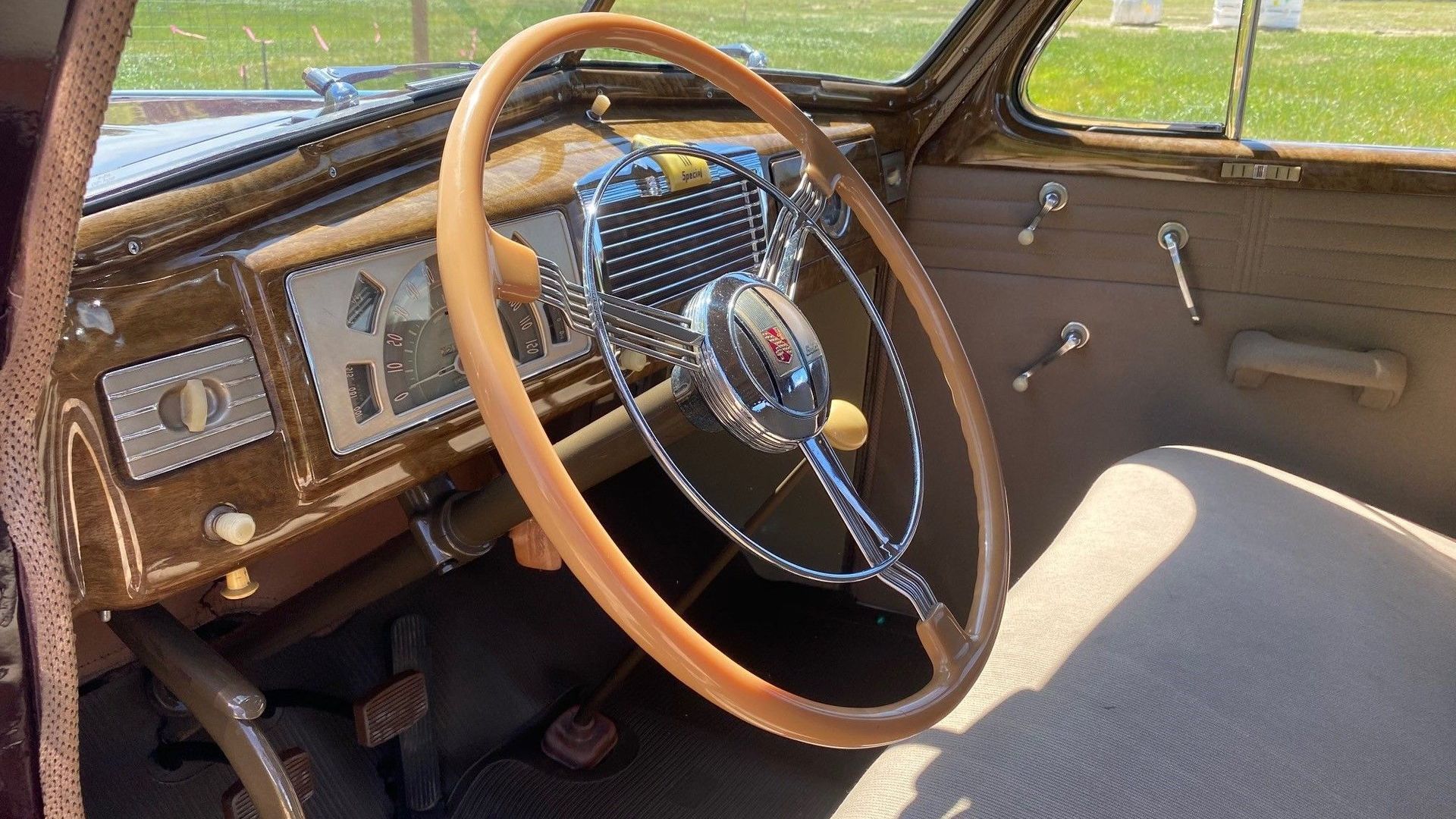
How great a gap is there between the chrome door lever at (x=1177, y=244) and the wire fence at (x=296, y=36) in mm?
1160

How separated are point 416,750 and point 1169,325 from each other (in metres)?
1.54

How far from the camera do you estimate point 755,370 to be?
0.99m

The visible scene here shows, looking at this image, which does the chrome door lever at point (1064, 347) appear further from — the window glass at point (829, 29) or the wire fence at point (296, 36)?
the wire fence at point (296, 36)

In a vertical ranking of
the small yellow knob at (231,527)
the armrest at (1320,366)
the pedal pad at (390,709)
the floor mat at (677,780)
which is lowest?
the floor mat at (677,780)

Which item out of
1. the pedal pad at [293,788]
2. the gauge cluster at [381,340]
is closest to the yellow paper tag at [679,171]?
the gauge cluster at [381,340]

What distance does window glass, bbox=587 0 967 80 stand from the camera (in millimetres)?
1747

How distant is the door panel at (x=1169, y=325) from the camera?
1830 mm

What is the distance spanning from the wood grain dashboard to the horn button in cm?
28

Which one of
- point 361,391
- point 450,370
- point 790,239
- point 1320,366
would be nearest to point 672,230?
point 790,239

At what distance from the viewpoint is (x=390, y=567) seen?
4.59ft

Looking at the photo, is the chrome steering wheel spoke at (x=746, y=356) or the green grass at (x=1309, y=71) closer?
the chrome steering wheel spoke at (x=746, y=356)

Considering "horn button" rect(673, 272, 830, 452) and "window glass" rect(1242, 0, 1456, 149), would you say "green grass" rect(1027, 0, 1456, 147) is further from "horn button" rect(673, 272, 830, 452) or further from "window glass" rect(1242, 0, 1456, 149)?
"horn button" rect(673, 272, 830, 452)

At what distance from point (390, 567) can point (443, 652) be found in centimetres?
59

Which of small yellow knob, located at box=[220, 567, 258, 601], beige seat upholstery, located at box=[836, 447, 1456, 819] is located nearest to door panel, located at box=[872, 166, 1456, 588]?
beige seat upholstery, located at box=[836, 447, 1456, 819]
